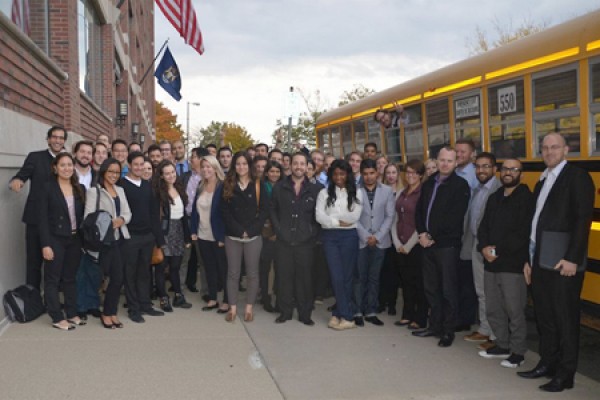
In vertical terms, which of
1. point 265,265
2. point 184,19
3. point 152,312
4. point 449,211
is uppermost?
point 184,19

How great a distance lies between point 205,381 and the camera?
14.8 ft

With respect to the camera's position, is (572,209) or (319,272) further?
(319,272)

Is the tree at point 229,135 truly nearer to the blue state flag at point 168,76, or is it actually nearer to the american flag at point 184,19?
the blue state flag at point 168,76

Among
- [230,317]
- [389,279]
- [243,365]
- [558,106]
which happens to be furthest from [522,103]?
[243,365]

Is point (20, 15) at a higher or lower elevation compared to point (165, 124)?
lower

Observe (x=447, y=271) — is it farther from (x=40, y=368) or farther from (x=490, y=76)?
(x=40, y=368)

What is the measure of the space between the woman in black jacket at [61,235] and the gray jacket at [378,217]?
9.55ft

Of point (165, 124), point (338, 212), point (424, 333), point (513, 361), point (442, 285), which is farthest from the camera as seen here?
point (165, 124)

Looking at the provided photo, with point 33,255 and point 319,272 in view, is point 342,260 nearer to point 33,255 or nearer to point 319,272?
point 319,272

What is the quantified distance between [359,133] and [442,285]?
6.63m

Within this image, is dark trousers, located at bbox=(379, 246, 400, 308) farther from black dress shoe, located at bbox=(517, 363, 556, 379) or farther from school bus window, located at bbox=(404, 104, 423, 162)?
school bus window, located at bbox=(404, 104, 423, 162)

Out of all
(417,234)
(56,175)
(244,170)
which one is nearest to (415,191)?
(417,234)

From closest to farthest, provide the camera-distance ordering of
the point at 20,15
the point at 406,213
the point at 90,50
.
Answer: the point at 406,213, the point at 20,15, the point at 90,50

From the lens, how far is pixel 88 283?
20.8 ft
